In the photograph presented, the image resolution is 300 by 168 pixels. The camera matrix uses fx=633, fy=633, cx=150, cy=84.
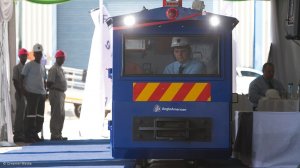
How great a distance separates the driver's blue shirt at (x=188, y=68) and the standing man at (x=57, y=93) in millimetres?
5758

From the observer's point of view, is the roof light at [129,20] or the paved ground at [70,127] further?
the paved ground at [70,127]

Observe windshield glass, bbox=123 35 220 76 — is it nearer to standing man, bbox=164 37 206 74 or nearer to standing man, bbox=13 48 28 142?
standing man, bbox=164 37 206 74


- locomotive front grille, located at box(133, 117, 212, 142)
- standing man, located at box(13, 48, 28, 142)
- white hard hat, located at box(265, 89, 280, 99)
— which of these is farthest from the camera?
standing man, located at box(13, 48, 28, 142)

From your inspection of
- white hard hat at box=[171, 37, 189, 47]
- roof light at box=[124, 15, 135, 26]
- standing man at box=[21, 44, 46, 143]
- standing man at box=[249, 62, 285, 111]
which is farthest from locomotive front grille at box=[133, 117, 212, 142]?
standing man at box=[21, 44, 46, 143]

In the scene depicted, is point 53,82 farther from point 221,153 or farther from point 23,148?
point 221,153

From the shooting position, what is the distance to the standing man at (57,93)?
14305 mm

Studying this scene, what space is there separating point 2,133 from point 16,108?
3.95ft

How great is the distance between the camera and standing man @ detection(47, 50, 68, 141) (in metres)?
14.3

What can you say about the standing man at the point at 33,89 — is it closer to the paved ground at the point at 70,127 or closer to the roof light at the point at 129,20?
the paved ground at the point at 70,127

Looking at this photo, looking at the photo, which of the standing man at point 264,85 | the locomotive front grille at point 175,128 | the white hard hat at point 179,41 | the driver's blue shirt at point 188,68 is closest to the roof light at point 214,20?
the white hard hat at point 179,41

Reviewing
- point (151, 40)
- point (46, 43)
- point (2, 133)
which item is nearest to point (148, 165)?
point (151, 40)

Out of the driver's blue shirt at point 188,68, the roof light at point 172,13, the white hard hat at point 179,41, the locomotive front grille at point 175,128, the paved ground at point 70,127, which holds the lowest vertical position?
the paved ground at point 70,127

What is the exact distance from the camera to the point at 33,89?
1364 centimetres

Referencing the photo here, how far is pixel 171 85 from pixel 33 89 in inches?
217
